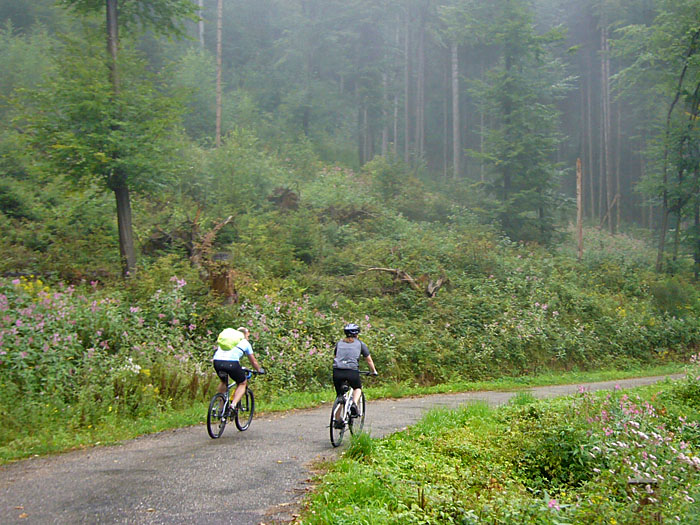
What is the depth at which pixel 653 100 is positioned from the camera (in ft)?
139

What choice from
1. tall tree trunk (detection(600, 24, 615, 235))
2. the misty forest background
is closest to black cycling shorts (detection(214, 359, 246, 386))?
the misty forest background

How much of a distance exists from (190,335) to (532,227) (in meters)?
23.4

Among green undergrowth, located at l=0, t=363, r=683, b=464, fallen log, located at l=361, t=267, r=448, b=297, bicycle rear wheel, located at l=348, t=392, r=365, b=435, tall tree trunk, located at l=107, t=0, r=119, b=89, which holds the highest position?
tall tree trunk, located at l=107, t=0, r=119, b=89

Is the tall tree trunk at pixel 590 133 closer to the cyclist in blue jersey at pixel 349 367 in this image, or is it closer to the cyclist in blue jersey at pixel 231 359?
the cyclist in blue jersey at pixel 349 367

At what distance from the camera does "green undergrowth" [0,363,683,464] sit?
27.2 feet

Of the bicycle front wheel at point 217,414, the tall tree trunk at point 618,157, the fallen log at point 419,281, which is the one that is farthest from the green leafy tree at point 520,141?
the bicycle front wheel at point 217,414

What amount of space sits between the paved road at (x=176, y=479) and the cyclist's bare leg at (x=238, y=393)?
1.98ft

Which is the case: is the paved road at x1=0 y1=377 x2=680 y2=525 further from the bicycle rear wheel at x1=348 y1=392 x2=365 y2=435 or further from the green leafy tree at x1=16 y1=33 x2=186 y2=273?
the green leafy tree at x1=16 y1=33 x2=186 y2=273

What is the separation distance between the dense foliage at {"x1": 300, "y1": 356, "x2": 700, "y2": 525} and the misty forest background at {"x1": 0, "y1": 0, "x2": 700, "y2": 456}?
5.55m

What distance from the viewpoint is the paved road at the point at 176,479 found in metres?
5.52

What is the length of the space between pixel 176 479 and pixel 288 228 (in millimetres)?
15704

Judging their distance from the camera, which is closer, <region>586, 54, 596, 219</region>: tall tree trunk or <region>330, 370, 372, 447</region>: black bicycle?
<region>330, 370, 372, 447</region>: black bicycle

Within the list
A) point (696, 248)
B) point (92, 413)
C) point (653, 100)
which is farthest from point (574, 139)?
point (92, 413)

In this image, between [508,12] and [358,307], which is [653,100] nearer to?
[508,12]
